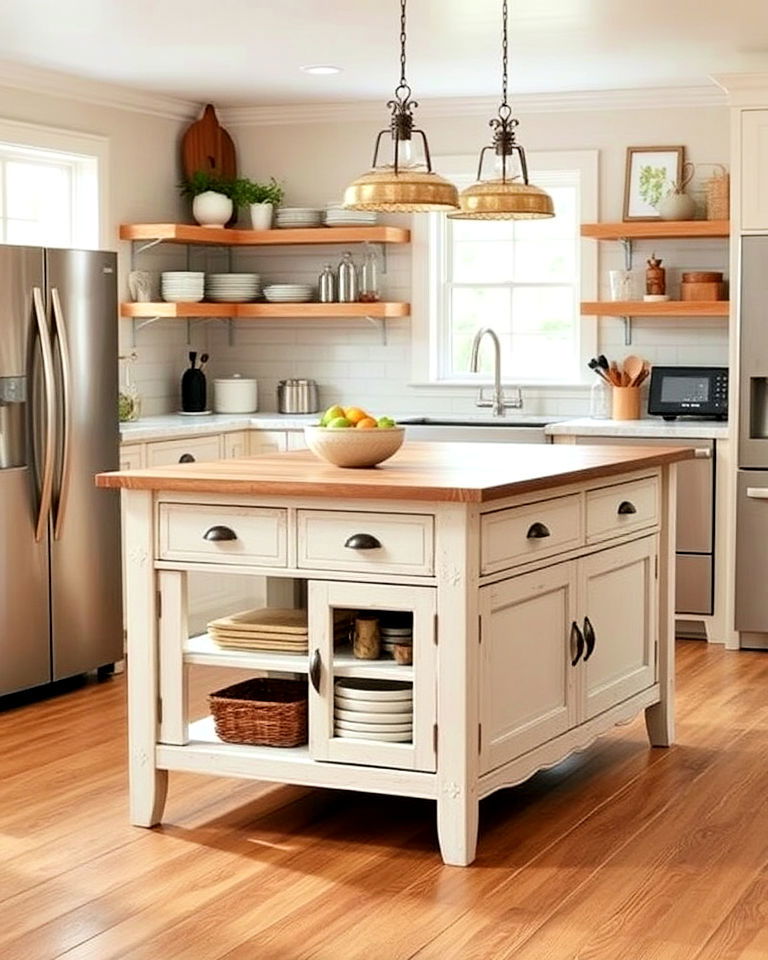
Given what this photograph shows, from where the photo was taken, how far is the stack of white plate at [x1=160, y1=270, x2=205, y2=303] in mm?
7879

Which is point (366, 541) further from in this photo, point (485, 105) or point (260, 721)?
point (485, 105)

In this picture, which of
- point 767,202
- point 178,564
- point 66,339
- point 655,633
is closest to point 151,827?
point 178,564

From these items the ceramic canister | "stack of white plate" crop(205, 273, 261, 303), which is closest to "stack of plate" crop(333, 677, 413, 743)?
the ceramic canister

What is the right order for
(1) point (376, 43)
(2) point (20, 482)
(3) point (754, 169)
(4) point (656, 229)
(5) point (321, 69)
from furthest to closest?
(4) point (656, 229), (5) point (321, 69), (3) point (754, 169), (1) point (376, 43), (2) point (20, 482)

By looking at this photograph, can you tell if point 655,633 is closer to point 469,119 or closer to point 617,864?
point 617,864

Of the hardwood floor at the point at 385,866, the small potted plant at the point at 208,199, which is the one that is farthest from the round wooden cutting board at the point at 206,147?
the hardwood floor at the point at 385,866

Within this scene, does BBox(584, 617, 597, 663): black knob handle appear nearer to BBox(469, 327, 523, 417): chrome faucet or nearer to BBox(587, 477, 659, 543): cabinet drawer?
BBox(587, 477, 659, 543): cabinet drawer

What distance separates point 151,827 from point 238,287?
4.23 metres

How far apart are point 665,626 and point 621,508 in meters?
0.61

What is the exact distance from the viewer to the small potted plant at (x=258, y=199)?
8.11 metres

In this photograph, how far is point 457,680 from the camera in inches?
157

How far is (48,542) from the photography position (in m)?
6.01

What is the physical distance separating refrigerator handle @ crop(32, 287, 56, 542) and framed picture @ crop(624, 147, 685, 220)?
2908 mm

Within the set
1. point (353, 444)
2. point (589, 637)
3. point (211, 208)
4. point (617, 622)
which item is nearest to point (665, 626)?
point (617, 622)
